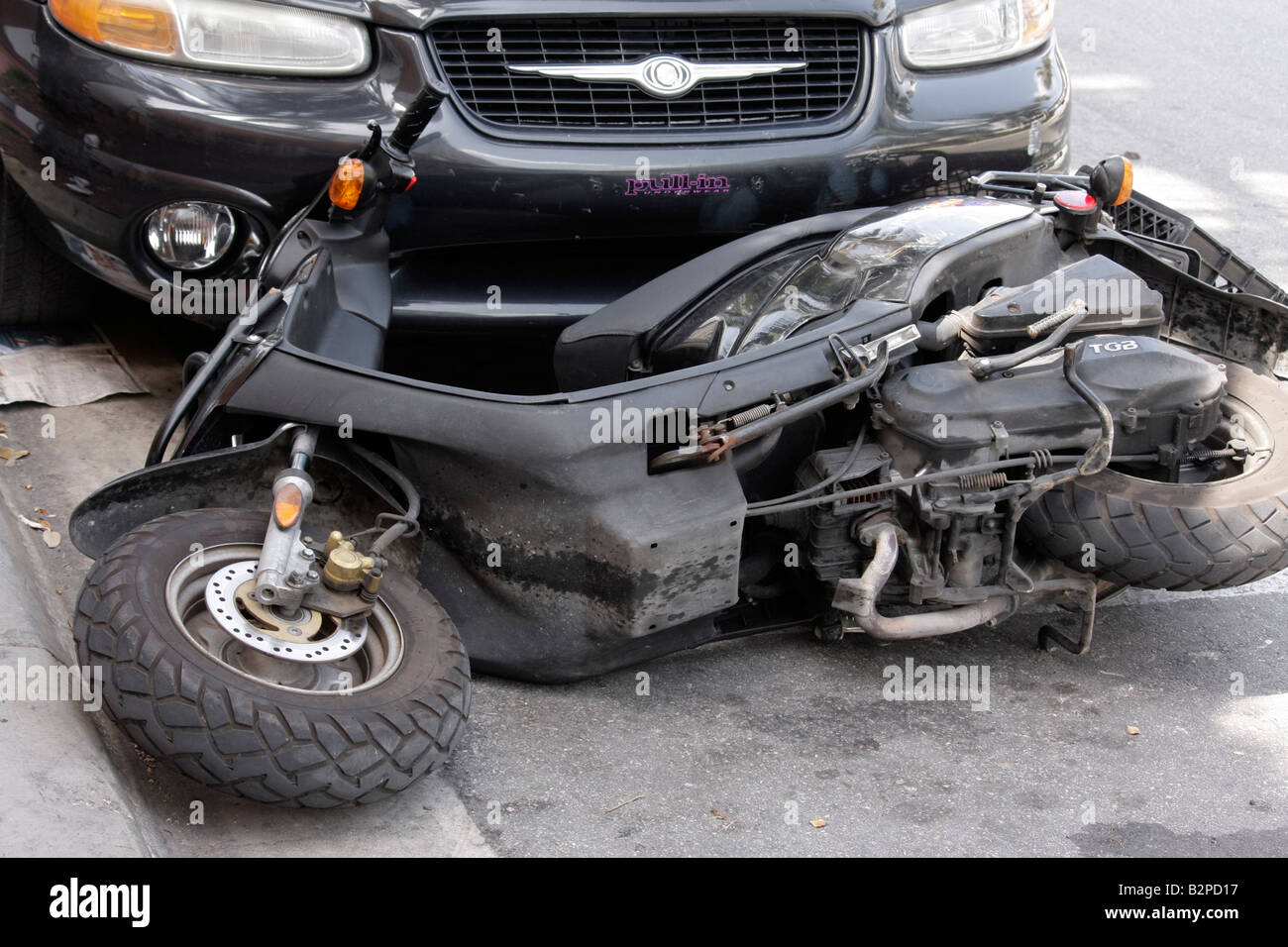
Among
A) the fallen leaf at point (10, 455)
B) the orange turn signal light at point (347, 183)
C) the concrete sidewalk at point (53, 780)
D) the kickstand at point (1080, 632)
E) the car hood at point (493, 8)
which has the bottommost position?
the kickstand at point (1080, 632)

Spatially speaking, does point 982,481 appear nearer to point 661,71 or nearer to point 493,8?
point 661,71

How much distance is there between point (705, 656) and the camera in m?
3.66

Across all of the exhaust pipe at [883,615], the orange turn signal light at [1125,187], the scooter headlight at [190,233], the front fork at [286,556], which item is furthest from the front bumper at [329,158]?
the exhaust pipe at [883,615]

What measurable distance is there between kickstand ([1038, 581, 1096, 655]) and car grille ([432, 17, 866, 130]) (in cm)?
162

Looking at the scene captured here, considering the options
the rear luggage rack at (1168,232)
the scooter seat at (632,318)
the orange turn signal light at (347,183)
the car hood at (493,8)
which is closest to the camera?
the orange turn signal light at (347,183)

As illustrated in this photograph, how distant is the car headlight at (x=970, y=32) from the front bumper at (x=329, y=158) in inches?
4.2

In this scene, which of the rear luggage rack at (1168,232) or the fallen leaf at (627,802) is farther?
the rear luggage rack at (1168,232)

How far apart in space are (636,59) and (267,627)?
6.46ft

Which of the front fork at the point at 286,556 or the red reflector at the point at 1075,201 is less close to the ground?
the red reflector at the point at 1075,201

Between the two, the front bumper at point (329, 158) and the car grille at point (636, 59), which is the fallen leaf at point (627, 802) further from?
the car grille at point (636, 59)

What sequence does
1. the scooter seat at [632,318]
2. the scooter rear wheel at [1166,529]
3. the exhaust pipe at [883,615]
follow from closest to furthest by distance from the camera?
the exhaust pipe at [883,615]
the scooter rear wheel at [1166,529]
the scooter seat at [632,318]

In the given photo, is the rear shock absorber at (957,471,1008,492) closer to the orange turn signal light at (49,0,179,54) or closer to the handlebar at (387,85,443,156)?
the handlebar at (387,85,443,156)

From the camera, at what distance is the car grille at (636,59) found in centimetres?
398

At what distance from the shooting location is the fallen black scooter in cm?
292
